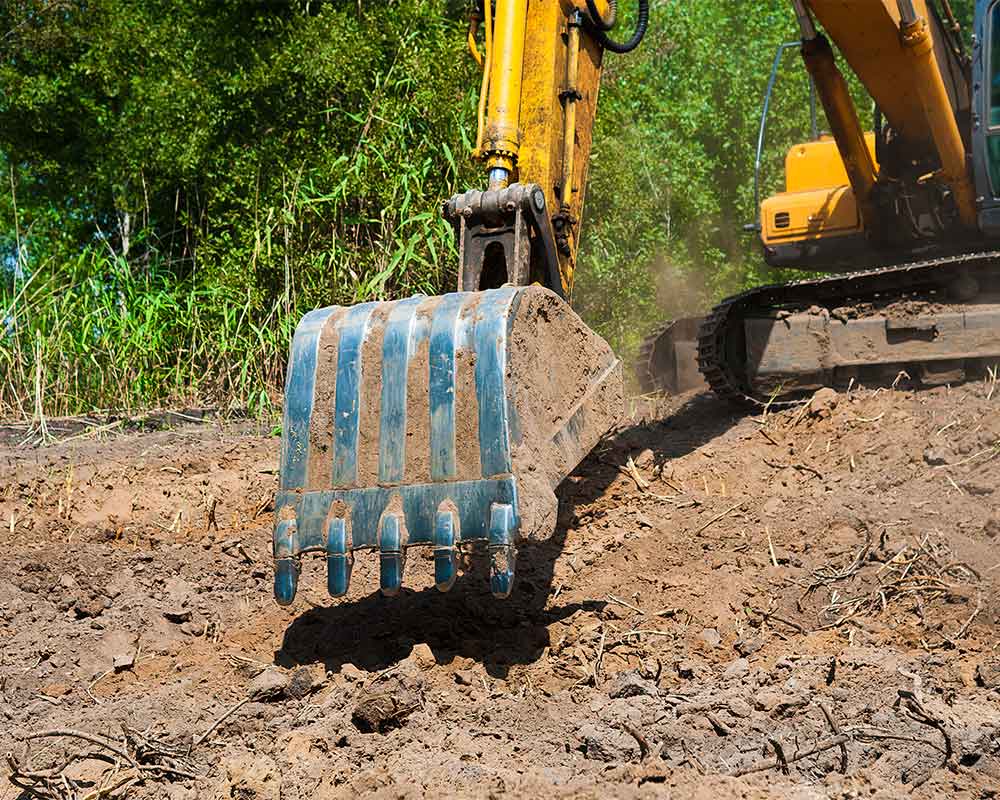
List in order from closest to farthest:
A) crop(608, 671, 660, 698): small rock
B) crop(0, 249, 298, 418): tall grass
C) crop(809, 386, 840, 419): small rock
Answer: crop(608, 671, 660, 698): small rock, crop(809, 386, 840, 419): small rock, crop(0, 249, 298, 418): tall grass

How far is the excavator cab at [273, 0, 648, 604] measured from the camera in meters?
3.63

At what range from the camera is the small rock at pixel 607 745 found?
3082mm

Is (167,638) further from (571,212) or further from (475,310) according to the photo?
Answer: (571,212)

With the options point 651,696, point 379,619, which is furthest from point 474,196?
point 651,696

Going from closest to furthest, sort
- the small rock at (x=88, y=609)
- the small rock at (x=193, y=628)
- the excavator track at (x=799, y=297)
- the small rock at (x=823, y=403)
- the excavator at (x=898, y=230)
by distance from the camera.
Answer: the small rock at (x=193, y=628), the small rock at (x=88, y=609), the small rock at (x=823, y=403), the excavator at (x=898, y=230), the excavator track at (x=799, y=297)

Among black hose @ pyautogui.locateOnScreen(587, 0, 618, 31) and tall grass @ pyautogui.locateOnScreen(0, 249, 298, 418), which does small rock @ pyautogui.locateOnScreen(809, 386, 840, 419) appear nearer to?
black hose @ pyautogui.locateOnScreen(587, 0, 618, 31)

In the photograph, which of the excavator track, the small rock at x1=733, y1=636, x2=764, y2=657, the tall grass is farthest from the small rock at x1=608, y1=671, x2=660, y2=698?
the tall grass

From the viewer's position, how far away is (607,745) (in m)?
3.11

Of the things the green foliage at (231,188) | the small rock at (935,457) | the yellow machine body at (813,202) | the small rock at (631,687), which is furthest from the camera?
the green foliage at (231,188)

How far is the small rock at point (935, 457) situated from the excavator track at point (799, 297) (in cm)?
119

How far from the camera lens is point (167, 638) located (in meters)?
4.50

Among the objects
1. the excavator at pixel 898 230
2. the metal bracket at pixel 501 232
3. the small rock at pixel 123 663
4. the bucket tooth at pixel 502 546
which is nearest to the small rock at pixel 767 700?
the bucket tooth at pixel 502 546

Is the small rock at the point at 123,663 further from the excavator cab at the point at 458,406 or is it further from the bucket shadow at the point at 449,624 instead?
the excavator cab at the point at 458,406

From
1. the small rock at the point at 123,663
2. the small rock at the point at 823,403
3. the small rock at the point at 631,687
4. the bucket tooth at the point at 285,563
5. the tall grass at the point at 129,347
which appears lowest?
the small rock at the point at 123,663
